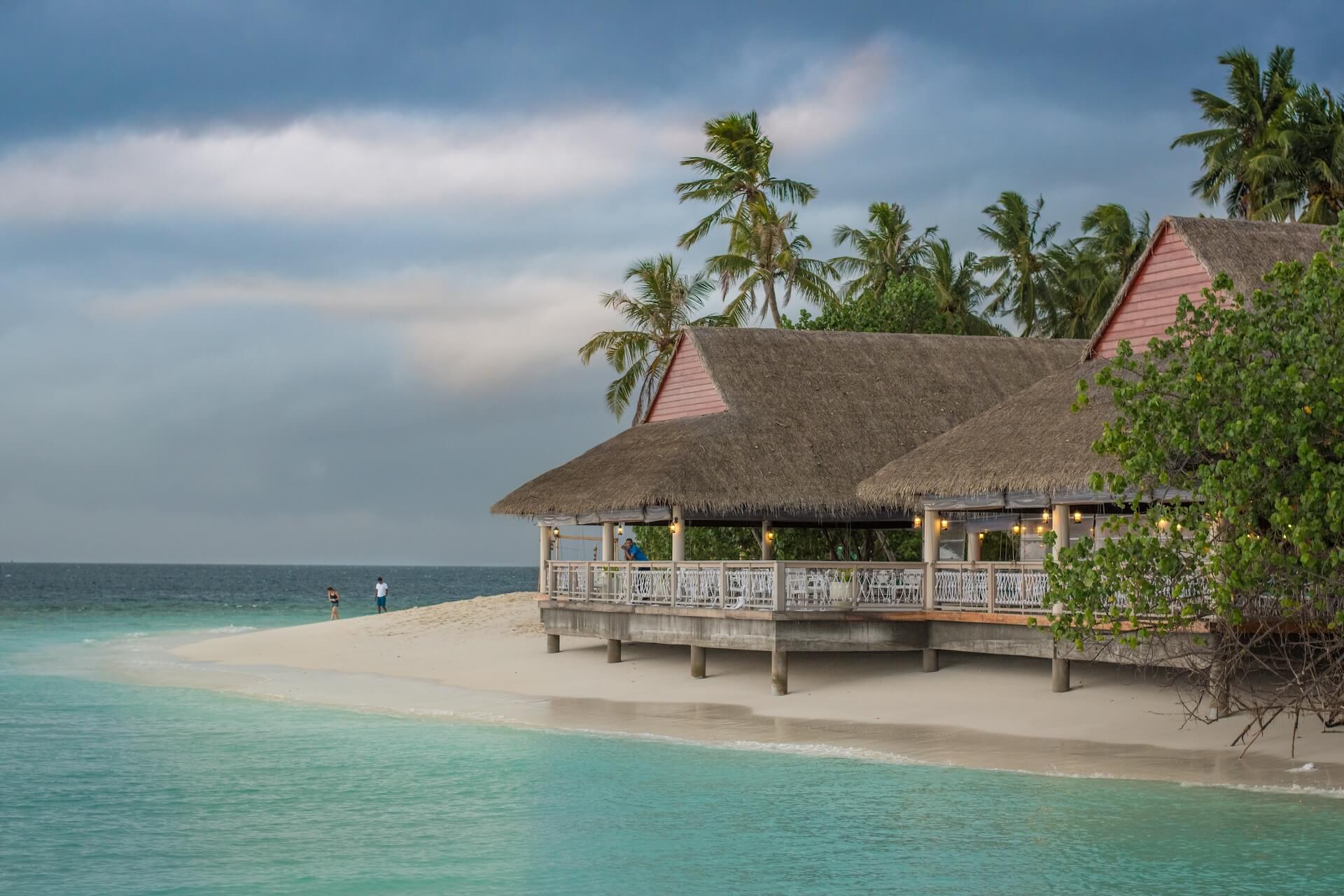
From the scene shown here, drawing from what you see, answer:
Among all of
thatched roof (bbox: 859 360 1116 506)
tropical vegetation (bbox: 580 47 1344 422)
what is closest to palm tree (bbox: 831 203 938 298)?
tropical vegetation (bbox: 580 47 1344 422)

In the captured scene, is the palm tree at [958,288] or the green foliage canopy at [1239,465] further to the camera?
the palm tree at [958,288]

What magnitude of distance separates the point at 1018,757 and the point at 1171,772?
1662 millimetres

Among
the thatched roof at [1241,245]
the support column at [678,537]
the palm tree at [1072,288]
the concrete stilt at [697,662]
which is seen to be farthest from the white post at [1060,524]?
the palm tree at [1072,288]

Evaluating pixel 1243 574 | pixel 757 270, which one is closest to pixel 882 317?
pixel 757 270

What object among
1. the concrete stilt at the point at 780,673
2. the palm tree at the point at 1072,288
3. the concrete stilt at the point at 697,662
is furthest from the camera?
the palm tree at the point at 1072,288

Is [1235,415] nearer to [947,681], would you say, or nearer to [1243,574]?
[1243,574]

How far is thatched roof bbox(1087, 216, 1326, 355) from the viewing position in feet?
64.0

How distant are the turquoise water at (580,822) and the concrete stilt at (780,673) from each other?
3008mm

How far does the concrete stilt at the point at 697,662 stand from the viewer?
21953 mm

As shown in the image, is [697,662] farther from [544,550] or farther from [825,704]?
[544,550]

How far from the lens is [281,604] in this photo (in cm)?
7581

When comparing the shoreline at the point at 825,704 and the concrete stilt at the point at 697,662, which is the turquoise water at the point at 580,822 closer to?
the shoreline at the point at 825,704

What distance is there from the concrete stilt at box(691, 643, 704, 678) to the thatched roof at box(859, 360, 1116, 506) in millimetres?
3336

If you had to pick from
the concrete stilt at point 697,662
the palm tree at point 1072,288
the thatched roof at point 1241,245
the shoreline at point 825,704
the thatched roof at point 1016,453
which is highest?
the palm tree at point 1072,288
